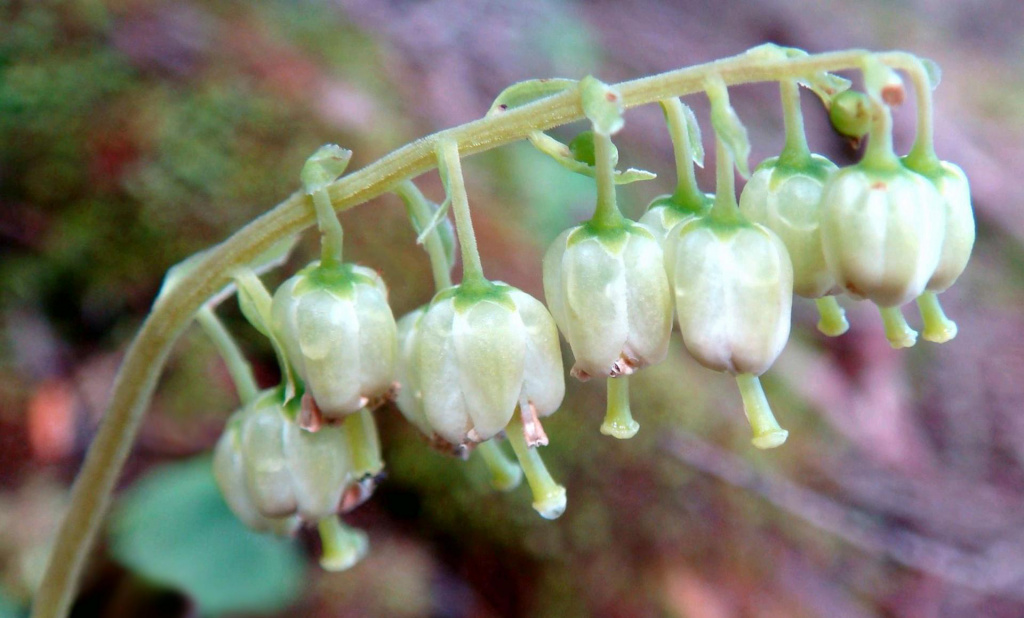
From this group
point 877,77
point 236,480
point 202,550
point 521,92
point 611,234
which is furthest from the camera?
point 202,550

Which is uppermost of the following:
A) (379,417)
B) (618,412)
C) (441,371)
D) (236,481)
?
(441,371)

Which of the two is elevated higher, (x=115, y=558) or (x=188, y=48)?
(x=188, y=48)

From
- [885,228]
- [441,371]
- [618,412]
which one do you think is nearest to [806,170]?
[885,228]

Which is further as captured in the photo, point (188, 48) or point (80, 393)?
point (188, 48)

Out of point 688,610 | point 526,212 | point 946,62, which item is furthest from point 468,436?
point 946,62

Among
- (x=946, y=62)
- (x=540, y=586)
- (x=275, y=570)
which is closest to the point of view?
(x=275, y=570)

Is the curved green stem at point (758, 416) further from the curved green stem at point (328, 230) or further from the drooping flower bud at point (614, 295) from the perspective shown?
the curved green stem at point (328, 230)

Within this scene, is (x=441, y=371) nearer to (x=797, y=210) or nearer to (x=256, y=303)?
(x=256, y=303)

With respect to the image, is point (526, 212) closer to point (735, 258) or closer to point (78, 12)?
point (78, 12)
